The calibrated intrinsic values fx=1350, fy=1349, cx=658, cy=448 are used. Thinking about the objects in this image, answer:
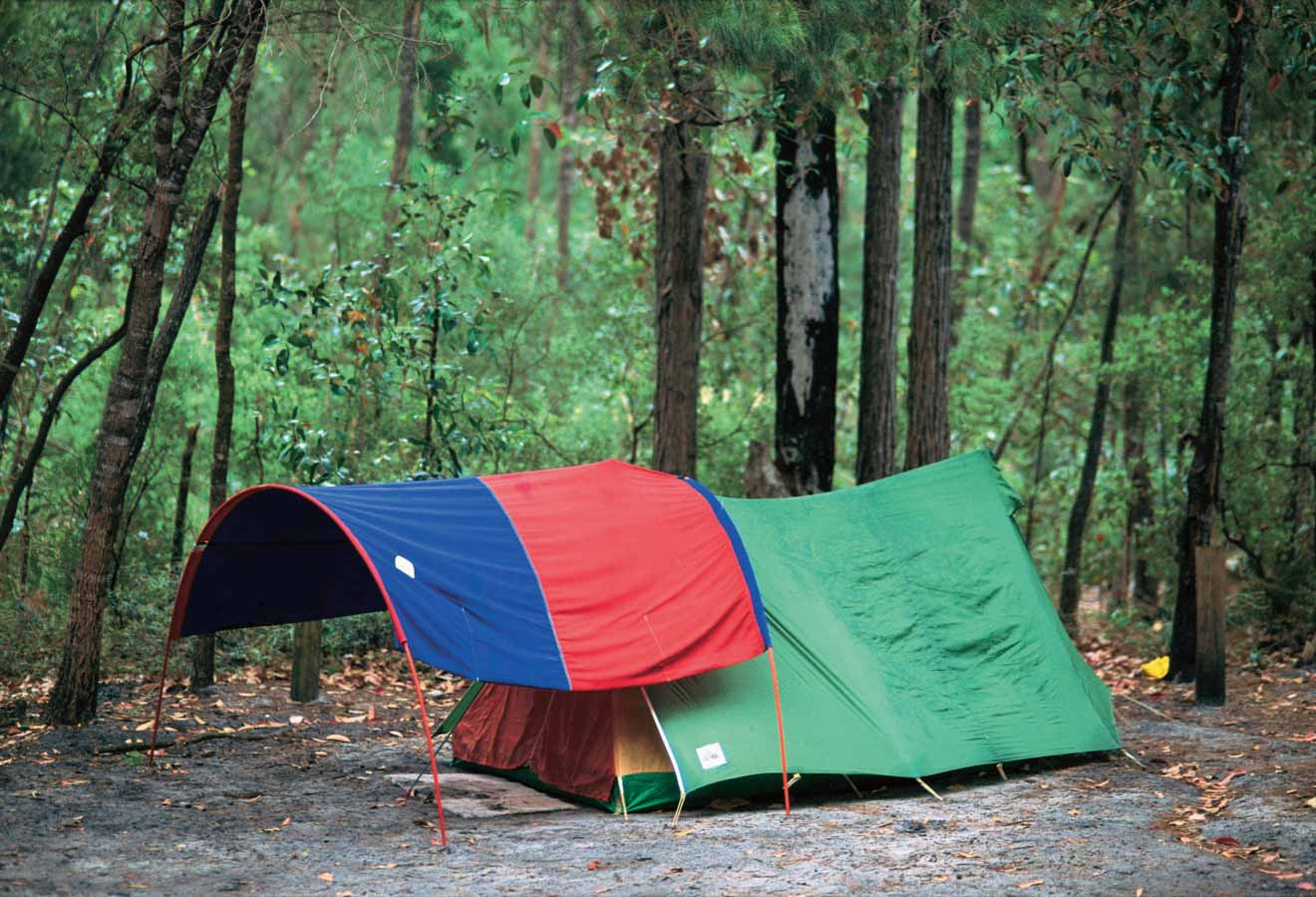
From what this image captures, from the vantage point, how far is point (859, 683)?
6.98 metres

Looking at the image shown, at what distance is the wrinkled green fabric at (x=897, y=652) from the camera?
662 centimetres

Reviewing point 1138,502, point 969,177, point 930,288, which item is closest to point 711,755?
point 930,288

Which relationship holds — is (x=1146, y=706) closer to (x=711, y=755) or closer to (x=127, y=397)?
(x=711, y=755)

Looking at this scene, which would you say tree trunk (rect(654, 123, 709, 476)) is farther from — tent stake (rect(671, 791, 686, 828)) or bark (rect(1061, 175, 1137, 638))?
bark (rect(1061, 175, 1137, 638))

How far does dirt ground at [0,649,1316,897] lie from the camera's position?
5.05 metres

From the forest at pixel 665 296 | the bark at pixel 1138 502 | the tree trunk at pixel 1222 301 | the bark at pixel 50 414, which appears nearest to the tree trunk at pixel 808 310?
the forest at pixel 665 296

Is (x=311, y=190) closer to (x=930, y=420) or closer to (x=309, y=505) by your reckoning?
(x=930, y=420)

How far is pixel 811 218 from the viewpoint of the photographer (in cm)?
1028

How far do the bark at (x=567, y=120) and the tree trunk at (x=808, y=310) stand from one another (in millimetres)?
1928

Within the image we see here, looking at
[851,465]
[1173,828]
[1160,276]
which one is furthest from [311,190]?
[1173,828]

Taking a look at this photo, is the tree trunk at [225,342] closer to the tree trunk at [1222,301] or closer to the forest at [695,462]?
the forest at [695,462]

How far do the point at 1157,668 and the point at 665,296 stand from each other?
480 centimetres

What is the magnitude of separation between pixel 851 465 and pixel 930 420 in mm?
7308

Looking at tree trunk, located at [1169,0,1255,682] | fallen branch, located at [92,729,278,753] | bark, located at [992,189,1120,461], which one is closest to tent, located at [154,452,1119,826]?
fallen branch, located at [92,729,278,753]
